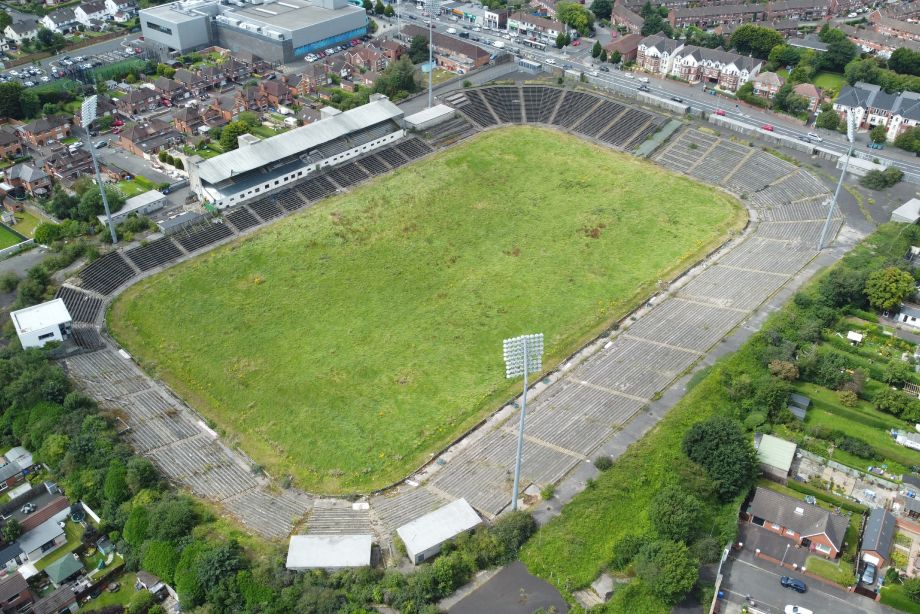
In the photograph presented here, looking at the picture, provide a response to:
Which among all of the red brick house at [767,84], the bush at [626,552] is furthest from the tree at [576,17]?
the bush at [626,552]

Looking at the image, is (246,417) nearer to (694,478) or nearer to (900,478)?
(694,478)

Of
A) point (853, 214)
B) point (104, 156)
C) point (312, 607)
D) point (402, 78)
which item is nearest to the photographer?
point (312, 607)

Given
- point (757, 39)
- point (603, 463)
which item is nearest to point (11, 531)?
point (603, 463)

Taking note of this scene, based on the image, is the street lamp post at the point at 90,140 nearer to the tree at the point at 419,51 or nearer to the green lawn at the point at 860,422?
the tree at the point at 419,51

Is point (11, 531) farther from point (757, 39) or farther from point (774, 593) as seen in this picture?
point (757, 39)

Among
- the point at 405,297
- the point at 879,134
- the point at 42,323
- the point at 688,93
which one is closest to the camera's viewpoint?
the point at 42,323

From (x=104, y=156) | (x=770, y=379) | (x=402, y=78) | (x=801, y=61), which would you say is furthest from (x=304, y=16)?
(x=770, y=379)
